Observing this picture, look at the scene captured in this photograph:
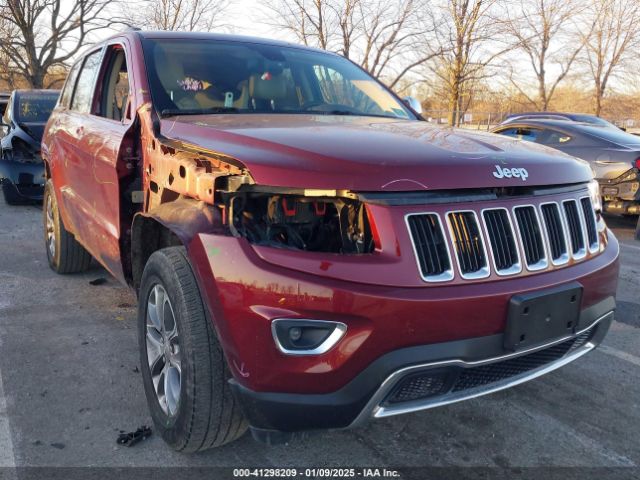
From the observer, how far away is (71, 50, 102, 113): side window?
14.0 ft

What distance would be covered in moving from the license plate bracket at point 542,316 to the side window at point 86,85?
3.28 m

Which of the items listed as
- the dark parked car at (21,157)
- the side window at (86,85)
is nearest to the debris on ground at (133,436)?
the side window at (86,85)

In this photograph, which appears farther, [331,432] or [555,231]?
[331,432]

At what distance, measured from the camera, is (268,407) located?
207cm

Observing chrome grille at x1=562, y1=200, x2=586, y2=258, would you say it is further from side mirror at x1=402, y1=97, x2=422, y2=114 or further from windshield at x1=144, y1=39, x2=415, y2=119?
side mirror at x1=402, y1=97, x2=422, y2=114

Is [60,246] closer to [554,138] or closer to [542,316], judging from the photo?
[542,316]

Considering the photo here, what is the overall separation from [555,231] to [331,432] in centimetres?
134

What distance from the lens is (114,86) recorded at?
13.0ft

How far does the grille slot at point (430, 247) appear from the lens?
6.90ft

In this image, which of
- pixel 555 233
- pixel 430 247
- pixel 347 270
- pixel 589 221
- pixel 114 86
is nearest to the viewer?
pixel 347 270

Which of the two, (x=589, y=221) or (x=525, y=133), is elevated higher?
(x=525, y=133)

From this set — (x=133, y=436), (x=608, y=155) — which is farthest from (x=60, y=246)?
(x=608, y=155)

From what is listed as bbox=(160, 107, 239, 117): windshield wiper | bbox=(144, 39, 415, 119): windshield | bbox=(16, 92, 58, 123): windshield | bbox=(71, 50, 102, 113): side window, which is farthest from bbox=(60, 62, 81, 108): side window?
bbox=(16, 92, 58, 123): windshield

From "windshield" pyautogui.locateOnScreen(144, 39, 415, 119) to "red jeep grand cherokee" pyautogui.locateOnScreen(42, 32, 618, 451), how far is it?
0.96ft
